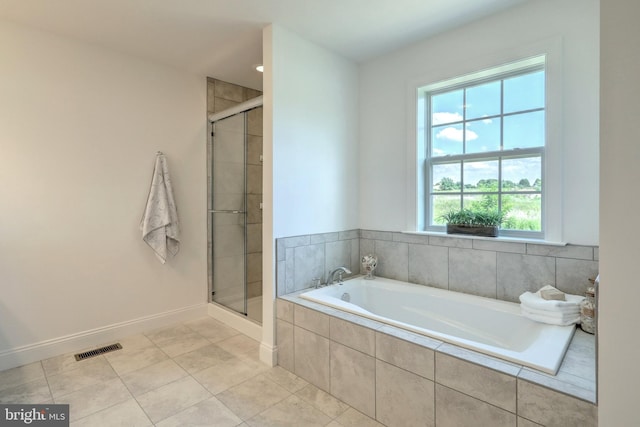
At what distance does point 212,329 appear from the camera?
3.08 meters

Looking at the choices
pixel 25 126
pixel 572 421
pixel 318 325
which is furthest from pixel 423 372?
pixel 25 126

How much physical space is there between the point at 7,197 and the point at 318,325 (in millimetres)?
2395

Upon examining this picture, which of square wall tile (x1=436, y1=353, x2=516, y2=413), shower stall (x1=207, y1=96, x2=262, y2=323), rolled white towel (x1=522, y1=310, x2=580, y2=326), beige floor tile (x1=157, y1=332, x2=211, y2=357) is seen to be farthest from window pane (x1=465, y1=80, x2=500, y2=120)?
beige floor tile (x1=157, y1=332, x2=211, y2=357)

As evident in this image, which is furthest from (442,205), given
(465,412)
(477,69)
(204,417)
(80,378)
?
(80,378)

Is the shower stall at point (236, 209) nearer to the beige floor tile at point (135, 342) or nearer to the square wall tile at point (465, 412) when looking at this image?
the beige floor tile at point (135, 342)

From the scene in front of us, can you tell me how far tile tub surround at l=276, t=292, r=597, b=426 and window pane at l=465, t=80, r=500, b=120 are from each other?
5.44ft

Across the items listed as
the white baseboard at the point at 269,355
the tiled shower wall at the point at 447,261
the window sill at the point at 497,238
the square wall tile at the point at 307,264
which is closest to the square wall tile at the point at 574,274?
the tiled shower wall at the point at 447,261

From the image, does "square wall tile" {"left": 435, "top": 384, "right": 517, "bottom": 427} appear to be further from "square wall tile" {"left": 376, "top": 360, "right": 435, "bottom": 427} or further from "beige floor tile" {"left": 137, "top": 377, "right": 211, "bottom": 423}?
"beige floor tile" {"left": 137, "top": 377, "right": 211, "bottom": 423}

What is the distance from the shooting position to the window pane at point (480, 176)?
248cm

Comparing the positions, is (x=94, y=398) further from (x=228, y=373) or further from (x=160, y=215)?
(x=160, y=215)

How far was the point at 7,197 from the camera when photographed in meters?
2.33

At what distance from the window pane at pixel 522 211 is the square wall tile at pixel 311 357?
5.23ft

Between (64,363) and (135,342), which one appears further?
(135,342)

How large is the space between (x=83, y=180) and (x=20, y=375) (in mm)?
1459
